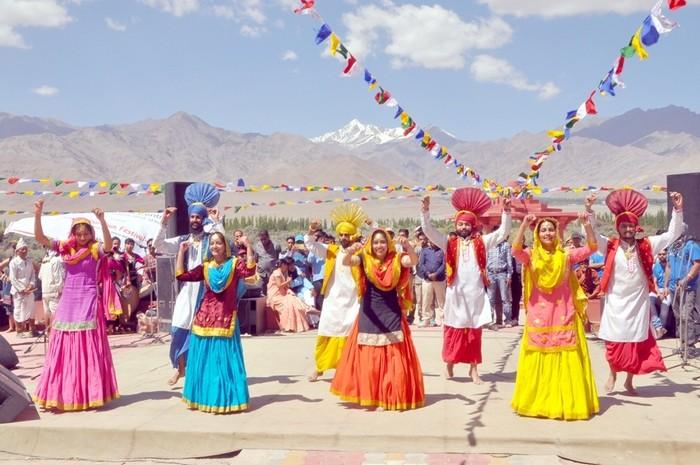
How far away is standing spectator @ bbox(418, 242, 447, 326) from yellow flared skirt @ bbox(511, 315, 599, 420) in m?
6.62

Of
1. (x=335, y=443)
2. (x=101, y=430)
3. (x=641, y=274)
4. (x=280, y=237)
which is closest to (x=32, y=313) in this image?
(x=101, y=430)

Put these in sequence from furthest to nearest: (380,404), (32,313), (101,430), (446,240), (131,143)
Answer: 1. (131,143)
2. (32,313)
3. (446,240)
4. (380,404)
5. (101,430)

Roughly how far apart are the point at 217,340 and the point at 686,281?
18.2 feet

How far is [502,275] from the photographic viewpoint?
13.2 m

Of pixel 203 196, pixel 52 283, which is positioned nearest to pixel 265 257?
pixel 52 283

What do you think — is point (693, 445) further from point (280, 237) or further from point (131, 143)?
point (131, 143)

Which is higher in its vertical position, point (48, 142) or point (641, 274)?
Answer: point (48, 142)

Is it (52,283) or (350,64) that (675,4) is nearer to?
(350,64)

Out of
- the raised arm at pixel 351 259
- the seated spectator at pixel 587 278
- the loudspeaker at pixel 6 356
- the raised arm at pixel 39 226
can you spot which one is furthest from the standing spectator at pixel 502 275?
the raised arm at pixel 39 226

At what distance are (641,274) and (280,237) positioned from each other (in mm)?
32889

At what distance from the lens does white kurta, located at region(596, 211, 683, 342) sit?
296 inches

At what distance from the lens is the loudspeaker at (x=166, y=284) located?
477 inches

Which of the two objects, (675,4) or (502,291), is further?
(502,291)

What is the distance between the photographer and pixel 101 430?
6543 mm
